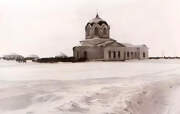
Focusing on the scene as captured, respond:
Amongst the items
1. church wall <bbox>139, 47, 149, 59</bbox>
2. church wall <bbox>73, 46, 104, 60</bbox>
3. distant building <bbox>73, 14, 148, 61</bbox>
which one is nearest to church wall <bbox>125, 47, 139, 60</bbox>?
distant building <bbox>73, 14, 148, 61</bbox>

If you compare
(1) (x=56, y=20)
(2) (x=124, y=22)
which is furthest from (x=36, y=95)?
(2) (x=124, y=22)

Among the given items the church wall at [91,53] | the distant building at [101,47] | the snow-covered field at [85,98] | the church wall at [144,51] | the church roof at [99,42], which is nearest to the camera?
the snow-covered field at [85,98]

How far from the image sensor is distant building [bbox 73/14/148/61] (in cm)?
1889

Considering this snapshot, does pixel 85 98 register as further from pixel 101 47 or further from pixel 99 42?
pixel 99 42

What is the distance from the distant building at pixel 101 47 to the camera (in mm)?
18891

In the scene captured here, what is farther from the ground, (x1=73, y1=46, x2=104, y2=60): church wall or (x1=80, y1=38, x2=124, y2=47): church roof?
(x1=80, y1=38, x2=124, y2=47): church roof

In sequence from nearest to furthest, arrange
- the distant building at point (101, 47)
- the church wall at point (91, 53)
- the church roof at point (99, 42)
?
the church wall at point (91, 53) < the distant building at point (101, 47) < the church roof at point (99, 42)

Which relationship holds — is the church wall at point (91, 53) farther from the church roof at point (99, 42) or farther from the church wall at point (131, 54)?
the church wall at point (131, 54)

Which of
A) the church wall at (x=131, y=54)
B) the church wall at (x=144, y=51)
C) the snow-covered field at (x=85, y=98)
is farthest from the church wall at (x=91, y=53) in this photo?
the snow-covered field at (x=85, y=98)

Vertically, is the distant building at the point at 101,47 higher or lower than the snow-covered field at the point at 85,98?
higher

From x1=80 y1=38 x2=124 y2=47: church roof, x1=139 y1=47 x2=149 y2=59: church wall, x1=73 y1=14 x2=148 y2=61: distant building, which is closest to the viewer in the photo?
x1=139 y1=47 x2=149 y2=59: church wall

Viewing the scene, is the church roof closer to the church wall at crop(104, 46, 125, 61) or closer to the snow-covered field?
the church wall at crop(104, 46, 125, 61)

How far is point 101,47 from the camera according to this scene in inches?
754

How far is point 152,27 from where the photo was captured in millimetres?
10289
